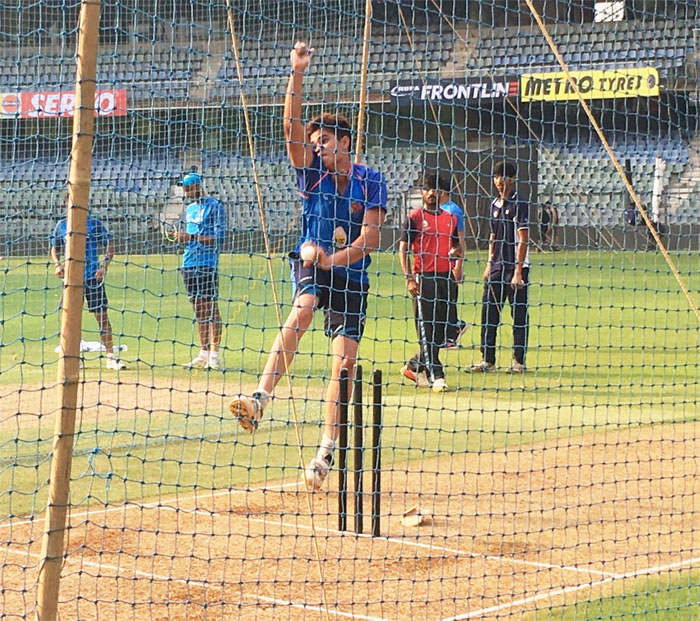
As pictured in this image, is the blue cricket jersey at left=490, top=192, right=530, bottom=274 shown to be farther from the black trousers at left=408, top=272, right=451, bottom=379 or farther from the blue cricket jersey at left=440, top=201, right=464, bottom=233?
the black trousers at left=408, top=272, right=451, bottom=379

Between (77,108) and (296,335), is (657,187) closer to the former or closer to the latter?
(296,335)

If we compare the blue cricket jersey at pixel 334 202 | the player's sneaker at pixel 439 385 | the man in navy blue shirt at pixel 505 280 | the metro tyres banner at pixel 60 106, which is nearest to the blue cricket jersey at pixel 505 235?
the man in navy blue shirt at pixel 505 280

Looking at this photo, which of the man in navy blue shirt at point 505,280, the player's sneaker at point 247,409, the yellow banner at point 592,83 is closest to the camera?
the player's sneaker at point 247,409

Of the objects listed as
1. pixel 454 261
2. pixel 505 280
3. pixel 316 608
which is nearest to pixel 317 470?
pixel 316 608

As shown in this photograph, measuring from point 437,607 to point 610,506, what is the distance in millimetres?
2267

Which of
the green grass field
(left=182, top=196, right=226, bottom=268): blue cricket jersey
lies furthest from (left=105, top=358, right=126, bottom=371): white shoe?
(left=182, top=196, right=226, bottom=268): blue cricket jersey

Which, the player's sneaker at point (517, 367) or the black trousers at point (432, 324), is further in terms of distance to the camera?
the player's sneaker at point (517, 367)

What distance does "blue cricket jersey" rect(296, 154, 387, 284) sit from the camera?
6859 mm

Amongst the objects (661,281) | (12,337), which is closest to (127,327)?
(12,337)

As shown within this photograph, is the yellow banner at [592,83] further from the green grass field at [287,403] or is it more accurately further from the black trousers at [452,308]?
the black trousers at [452,308]

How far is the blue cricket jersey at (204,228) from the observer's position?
12687 millimetres

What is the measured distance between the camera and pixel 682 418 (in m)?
10.7

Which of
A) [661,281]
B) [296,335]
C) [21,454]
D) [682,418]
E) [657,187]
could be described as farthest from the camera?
[657,187]

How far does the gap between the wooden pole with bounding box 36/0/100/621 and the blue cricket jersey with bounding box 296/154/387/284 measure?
2644mm
